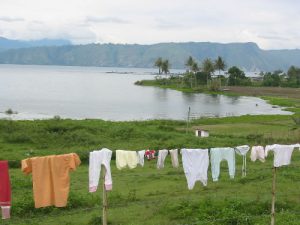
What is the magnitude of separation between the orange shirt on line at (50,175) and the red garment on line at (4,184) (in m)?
0.52

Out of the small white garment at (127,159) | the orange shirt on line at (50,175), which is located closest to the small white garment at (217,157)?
the small white garment at (127,159)

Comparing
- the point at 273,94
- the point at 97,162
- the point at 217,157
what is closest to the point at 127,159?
the point at 217,157

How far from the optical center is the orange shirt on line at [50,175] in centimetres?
1222

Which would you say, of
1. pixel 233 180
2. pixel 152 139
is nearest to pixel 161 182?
pixel 233 180

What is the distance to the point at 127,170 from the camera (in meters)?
25.1

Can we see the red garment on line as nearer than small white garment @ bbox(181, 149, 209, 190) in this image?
Yes

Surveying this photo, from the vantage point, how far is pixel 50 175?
Answer: 1243 cm

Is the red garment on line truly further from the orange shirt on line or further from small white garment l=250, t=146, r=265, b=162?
small white garment l=250, t=146, r=265, b=162

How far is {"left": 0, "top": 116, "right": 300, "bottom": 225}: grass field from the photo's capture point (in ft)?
51.2

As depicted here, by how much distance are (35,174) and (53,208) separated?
4.60 m

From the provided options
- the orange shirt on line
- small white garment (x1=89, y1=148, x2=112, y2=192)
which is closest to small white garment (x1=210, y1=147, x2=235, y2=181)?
small white garment (x1=89, y1=148, x2=112, y2=192)

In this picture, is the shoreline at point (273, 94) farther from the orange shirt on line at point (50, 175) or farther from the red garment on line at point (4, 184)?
the red garment on line at point (4, 184)

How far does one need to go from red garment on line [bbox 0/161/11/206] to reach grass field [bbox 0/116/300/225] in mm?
2963

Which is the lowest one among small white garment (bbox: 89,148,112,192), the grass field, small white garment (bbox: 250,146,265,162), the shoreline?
the shoreline
